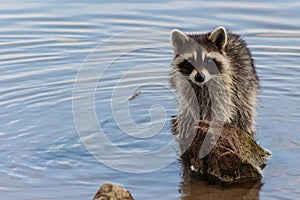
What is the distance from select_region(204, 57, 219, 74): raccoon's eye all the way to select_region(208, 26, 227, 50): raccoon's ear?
0.18 m

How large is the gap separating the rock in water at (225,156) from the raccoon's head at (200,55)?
1.54ft

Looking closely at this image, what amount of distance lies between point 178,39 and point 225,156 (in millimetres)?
1258

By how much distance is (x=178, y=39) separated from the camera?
7340 mm

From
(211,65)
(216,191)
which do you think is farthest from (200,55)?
(216,191)

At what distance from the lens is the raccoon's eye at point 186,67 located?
23.7 ft

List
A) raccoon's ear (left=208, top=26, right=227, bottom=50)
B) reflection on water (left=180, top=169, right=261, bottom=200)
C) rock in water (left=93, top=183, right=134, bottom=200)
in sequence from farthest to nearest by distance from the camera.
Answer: raccoon's ear (left=208, top=26, right=227, bottom=50) → reflection on water (left=180, top=169, right=261, bottom=200) → rock in water (left=93, top=183, right=134, bottom=200)

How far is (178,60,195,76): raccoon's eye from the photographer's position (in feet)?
23.7

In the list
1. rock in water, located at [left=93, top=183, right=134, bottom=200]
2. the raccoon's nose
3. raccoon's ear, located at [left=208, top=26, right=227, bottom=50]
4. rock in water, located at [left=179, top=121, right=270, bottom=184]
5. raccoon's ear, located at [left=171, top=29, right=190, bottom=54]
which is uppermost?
raccoon's ear, located at [left=171, top=29, right=190, bottom=54]

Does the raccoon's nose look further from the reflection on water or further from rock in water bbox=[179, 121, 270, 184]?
the reflection on water

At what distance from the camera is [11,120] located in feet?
A: 26.4

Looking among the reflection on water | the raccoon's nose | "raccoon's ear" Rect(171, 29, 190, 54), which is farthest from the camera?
"raccoon's ear" Rect(171, 29, 190, 54)

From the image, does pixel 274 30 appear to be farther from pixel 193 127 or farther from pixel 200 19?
pixel 193 127

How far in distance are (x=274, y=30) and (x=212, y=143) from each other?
4.54 m

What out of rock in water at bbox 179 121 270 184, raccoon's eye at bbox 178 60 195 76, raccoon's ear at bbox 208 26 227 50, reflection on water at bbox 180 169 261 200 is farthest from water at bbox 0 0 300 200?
→ raccoon's ear at bbox 208 26 227 50
